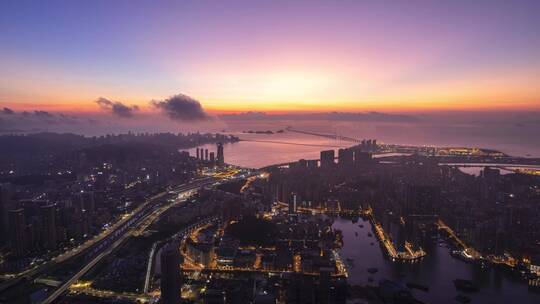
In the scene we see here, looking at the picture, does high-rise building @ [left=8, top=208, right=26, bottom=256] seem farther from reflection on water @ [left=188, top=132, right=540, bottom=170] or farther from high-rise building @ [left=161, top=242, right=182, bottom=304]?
reflection on water @ [left=188, top=132, right=540, bottom=170]

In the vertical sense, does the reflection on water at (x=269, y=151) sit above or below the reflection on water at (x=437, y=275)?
above

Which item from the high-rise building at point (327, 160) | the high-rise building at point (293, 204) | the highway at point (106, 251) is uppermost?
the high-rise building at point (327, 160)

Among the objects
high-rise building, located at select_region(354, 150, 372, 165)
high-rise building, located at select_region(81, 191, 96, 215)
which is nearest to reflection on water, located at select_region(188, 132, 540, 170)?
high-rise building, located at select_region(354, 150, 372, 165)

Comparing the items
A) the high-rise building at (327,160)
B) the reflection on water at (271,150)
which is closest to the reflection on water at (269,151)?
the reflection on water at (271,150)

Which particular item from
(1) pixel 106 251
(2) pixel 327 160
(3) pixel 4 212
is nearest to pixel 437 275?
(1) pixel 106 251

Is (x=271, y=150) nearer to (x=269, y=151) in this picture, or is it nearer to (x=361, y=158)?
(x=269, y=151)

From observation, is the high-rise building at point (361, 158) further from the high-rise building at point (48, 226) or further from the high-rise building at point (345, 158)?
the high-rise building at point (48, 226)

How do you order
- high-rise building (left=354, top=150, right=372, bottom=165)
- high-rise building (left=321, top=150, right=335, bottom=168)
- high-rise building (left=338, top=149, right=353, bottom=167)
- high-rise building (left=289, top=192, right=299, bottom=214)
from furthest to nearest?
high-rise building (left=354, top=150, right=372, bottom=165)
high-rise building (left=338, top=149, right=353, bottom=167)
high-rise building (left=321, top=150, right=335, bottom=168)
high-rise building (left=289, top=192, right=299, bottom=214)
